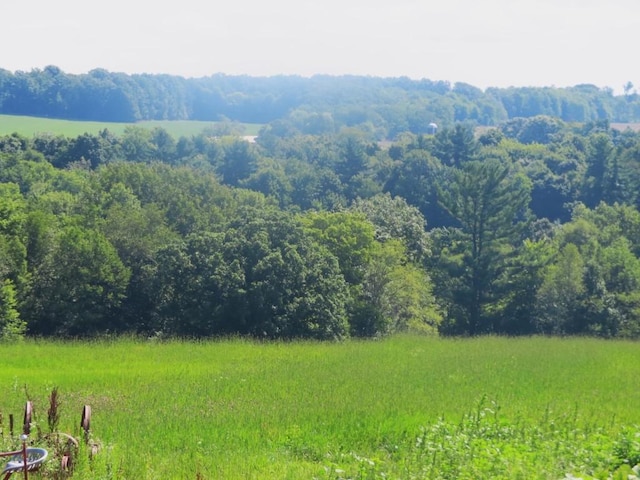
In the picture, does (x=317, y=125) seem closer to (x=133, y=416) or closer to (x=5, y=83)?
(x=5, y=83)

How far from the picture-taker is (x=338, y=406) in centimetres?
1490

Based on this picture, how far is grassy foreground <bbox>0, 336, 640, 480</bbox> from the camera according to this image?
32.5 feet

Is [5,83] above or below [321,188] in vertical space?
above

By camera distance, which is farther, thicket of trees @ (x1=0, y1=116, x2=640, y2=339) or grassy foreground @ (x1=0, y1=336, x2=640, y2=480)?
thicket of trees @ (x1=0, y1=116, x2=640, y2=339)

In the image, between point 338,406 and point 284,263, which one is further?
point 284,263

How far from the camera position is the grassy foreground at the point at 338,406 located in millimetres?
9906

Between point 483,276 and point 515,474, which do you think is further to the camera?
point 483,276

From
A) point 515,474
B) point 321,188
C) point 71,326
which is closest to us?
point 515,474

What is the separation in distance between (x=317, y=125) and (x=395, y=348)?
471ft

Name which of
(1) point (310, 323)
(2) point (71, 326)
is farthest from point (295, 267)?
(2) point (71, 326)

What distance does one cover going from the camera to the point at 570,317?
129 ft

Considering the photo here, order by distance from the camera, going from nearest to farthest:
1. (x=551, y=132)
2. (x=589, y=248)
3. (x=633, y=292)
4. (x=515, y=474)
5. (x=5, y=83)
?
(x=515, y=474) < (x=633, y=292) < (x=589, y=248) < (x=551, y=132) < (x=5, y=83)

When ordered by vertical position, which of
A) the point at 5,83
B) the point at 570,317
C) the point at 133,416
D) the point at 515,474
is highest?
the point at 5,83

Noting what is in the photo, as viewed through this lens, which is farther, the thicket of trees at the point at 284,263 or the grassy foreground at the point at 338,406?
the thicket of trees at the point at 284,263
